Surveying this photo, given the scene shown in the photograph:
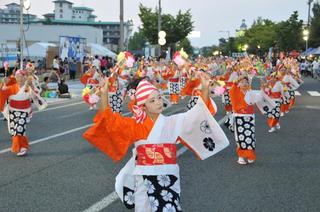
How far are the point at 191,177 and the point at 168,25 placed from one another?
52.2m

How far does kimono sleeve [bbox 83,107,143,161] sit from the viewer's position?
4410 mm

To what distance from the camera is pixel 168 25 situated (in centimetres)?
5884

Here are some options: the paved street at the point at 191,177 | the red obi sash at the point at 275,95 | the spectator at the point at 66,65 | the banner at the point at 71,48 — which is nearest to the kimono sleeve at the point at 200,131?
the paved street at the point at 191,177

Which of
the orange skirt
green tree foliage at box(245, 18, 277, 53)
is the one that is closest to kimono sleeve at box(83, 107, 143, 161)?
the orange skirt

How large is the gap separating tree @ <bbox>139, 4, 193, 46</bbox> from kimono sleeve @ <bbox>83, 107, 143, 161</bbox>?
53152 mm

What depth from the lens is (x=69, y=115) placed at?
16.4m

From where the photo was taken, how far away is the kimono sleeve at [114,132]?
4410 mm

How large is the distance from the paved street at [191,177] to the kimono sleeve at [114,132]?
1713mm

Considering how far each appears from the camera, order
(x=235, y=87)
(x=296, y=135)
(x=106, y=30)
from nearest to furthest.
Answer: (x=235, y=87) < (x=296, y=135) < (x=106, y=30)

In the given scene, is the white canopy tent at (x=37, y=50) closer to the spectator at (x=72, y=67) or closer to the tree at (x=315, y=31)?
the spectator at (x=72, y=67)

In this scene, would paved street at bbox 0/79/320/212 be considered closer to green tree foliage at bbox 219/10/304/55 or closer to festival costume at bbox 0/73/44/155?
festival costume at bbox 0/73/44/155

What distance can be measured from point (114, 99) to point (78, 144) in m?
5.24

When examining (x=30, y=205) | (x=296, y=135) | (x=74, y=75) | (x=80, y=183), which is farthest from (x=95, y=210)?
(x=74, y=75)

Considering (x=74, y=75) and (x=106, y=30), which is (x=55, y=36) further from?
(x=106, y=30)
